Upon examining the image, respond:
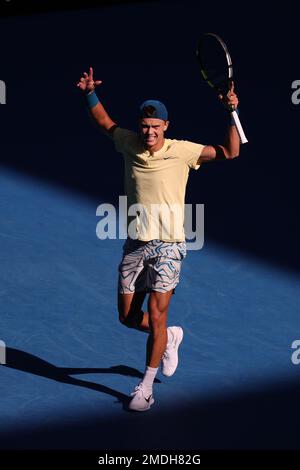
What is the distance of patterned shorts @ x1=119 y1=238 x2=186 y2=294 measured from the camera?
27.9 ft

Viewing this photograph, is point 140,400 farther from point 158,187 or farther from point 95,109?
point 95,109

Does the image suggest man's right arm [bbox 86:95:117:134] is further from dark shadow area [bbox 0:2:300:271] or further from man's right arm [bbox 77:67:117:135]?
dark shadow area [bbox 0:2:300:271]

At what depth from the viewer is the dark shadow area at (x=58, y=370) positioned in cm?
900

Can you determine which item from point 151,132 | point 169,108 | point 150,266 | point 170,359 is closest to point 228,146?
point 151,132

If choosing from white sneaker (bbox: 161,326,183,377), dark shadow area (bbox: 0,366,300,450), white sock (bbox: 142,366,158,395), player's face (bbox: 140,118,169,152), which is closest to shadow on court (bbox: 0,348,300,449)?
dark shadow area (bbox: 0,366,300,450)

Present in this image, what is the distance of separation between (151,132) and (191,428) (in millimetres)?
2018

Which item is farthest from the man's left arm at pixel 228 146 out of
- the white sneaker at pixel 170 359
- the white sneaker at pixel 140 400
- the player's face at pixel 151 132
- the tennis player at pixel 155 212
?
the white sneaker at pixel 140 400

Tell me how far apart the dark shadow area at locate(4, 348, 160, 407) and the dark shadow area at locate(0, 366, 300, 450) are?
1.34 ft

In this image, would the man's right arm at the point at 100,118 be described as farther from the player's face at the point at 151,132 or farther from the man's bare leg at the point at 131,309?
the man's bare leg at the point at 131,309

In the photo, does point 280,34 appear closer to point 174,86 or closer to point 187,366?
point 174,86

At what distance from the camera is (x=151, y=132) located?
8492 millimetres

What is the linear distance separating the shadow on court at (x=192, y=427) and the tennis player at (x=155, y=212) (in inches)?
9.7

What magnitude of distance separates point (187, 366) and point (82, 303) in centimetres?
140

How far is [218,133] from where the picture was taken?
1352 centimetres
